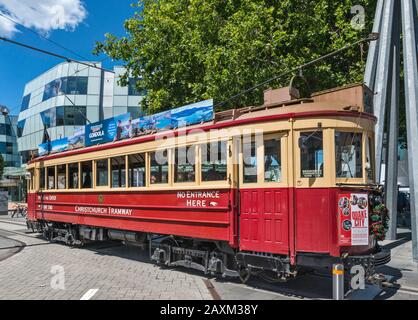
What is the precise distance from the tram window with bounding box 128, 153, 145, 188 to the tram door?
309 centimetres

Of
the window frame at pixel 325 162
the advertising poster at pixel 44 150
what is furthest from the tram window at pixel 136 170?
the advertising poster at pixel 44 150

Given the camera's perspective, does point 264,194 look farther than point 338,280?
Yes

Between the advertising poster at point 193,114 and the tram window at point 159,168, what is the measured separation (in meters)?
0.79

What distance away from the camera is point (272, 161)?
24.6ft

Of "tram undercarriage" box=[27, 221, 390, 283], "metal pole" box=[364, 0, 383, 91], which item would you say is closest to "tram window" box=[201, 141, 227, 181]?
"tram undercarriage" box=[27, 221, 390, 283]

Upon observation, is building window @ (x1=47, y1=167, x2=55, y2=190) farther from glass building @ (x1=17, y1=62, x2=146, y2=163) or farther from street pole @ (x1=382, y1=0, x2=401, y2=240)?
glass building @ (x1=17, y1=62, x2=146, y2=163)

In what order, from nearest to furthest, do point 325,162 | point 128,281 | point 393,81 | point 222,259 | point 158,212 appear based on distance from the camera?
point 325,162
point 222,259
point 128,281
point 158,212
point 393,81

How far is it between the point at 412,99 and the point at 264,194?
7.03m

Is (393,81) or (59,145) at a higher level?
(393,81)

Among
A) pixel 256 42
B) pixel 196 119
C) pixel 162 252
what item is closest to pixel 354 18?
pixel 256 42

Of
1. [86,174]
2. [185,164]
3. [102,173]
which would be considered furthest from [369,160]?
[86,174]

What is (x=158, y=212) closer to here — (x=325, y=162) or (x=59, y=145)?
(x=325, y=162)

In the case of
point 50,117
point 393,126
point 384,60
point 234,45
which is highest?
point 50,117

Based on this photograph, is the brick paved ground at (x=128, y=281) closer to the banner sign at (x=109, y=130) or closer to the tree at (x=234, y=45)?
the banner sign at (x=109, y=130)
